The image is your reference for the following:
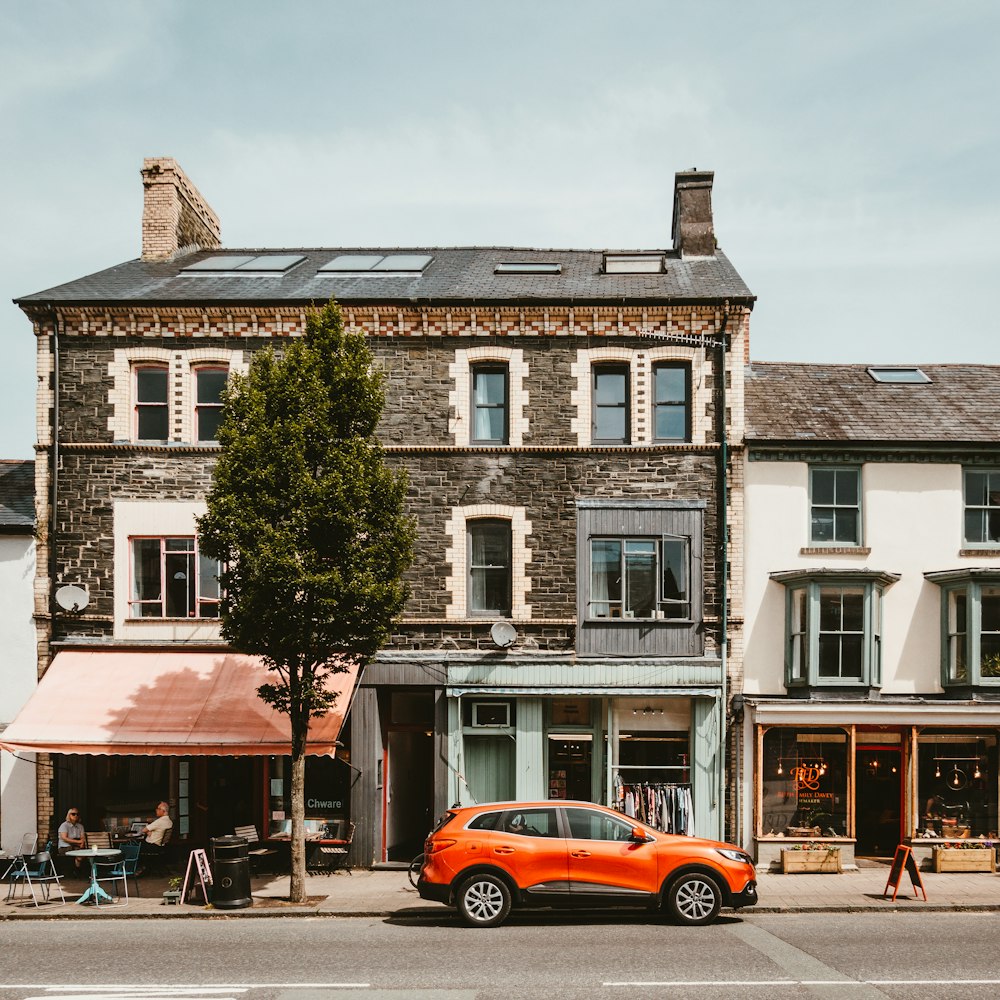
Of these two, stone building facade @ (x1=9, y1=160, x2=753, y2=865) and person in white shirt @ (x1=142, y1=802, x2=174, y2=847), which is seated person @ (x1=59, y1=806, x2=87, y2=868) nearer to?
person in white shirt @ (x1=142, y1=802, x2=174, y2=847)

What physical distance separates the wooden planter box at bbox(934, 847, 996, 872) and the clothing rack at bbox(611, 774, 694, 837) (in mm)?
4310

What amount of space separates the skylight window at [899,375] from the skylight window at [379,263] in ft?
32.5

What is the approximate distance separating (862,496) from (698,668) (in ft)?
14.7

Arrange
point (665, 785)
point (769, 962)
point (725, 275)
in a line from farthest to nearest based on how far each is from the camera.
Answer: point (725, 275), point (665, 785), point (769, 962)

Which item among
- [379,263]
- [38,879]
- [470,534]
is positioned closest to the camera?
[38,879]

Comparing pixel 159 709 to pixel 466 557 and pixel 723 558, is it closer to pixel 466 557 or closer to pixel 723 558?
pixel 466 557

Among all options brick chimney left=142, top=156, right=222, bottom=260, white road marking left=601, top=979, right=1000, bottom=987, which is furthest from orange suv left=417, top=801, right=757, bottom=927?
brick chimney left=142, top=156, right=222, bottom=260

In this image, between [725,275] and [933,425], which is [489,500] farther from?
[933,425]

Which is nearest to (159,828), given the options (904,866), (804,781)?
(804,781)

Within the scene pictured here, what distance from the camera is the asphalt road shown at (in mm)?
10719

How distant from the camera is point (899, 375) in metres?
22.6

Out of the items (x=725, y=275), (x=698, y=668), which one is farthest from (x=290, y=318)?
(x=698, y=668)

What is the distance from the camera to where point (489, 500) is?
20141mm

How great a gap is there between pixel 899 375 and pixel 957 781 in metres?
8.32
